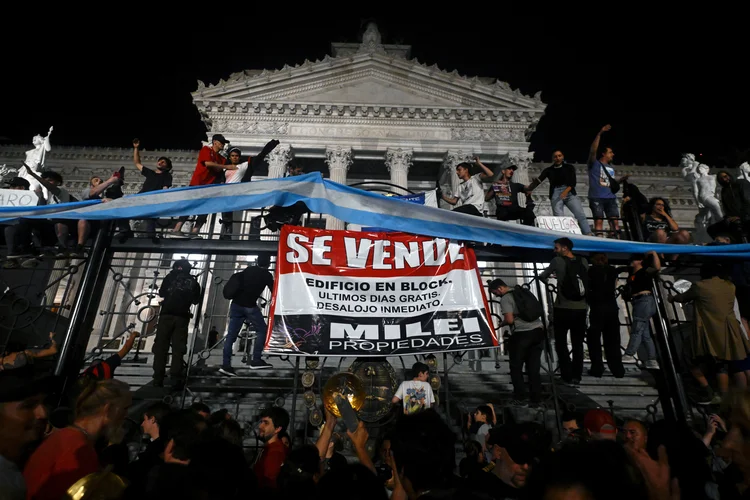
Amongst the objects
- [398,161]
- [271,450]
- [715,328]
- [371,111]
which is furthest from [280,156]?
[271,450]

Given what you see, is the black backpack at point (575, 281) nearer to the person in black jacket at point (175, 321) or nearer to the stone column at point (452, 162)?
the person in black jacket at point (175, 321)

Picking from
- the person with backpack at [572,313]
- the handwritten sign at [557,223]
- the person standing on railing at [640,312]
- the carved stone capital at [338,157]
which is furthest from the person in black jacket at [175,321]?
the carved stone capital at [338,157]

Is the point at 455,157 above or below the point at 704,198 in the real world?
above

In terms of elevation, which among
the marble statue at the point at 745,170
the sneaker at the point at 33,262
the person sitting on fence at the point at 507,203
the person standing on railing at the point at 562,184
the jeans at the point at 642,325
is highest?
the marble statue at the point at 745,170

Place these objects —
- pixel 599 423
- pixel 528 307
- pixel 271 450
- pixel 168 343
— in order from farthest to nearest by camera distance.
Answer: pixel 168 343, pixel 528 307, pixel 599 423, pixel 271 450

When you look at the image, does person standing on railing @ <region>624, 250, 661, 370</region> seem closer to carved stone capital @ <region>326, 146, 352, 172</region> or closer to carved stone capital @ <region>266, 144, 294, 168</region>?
carved stone capital @ <region>326, 146, 352, 172</region>

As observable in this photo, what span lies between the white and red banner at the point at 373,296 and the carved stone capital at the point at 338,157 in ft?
63.7

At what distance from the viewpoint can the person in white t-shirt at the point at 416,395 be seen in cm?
563

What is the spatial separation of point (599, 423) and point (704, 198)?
16.1 meters

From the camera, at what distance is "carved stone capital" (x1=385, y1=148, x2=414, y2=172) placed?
24297mm

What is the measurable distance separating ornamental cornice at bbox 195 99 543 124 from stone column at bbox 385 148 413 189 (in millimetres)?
2553

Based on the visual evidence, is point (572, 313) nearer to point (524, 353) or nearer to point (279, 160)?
point (524, 353)

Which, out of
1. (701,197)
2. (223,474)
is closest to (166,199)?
(223,474)

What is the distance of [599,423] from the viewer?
4219 millimetres
